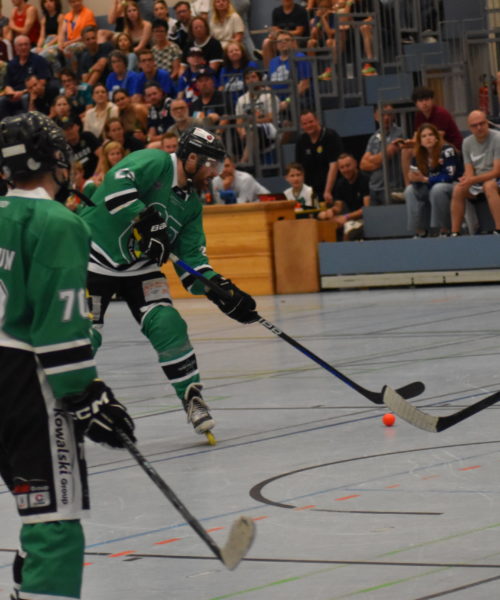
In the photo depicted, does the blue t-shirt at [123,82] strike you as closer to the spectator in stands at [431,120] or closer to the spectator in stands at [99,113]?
the spectator in stands at [99,113]

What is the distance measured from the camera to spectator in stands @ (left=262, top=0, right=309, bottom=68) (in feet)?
62.0

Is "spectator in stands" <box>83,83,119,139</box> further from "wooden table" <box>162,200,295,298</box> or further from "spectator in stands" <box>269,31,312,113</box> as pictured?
"wooden table" <box>162,200,295,298</box>

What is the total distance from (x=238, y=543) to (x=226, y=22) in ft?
54.5

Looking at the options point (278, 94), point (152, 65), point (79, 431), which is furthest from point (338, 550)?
point (152, 65)

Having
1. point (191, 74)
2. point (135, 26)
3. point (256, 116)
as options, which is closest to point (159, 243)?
point (256, 116)

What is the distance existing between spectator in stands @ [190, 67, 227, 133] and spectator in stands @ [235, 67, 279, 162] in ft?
1.17

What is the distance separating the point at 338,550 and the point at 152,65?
15.3 m

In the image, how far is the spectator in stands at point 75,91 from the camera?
19.7 metres

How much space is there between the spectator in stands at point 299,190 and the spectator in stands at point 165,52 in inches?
154

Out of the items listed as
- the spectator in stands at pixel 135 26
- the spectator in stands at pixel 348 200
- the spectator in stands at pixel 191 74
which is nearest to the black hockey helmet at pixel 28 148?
the spectator in stands at pixel 348 200

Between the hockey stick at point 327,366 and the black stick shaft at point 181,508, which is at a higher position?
the black stick shaft at point 181,508

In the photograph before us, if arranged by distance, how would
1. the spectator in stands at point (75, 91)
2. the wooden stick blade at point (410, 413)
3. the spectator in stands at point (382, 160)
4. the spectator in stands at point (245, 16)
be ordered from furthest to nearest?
the spectator in stands at point (245, 16) → the spectator in stands at point (75, 91) → the spectator in stands at point (382, 160) → the wooden stick blade at point (410, 413)

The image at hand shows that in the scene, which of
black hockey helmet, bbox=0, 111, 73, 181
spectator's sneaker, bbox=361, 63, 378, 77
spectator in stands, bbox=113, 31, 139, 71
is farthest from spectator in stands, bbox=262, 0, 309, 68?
black hockey helmet, bbox=0, 111, 73, 181

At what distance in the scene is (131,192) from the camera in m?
7.20
